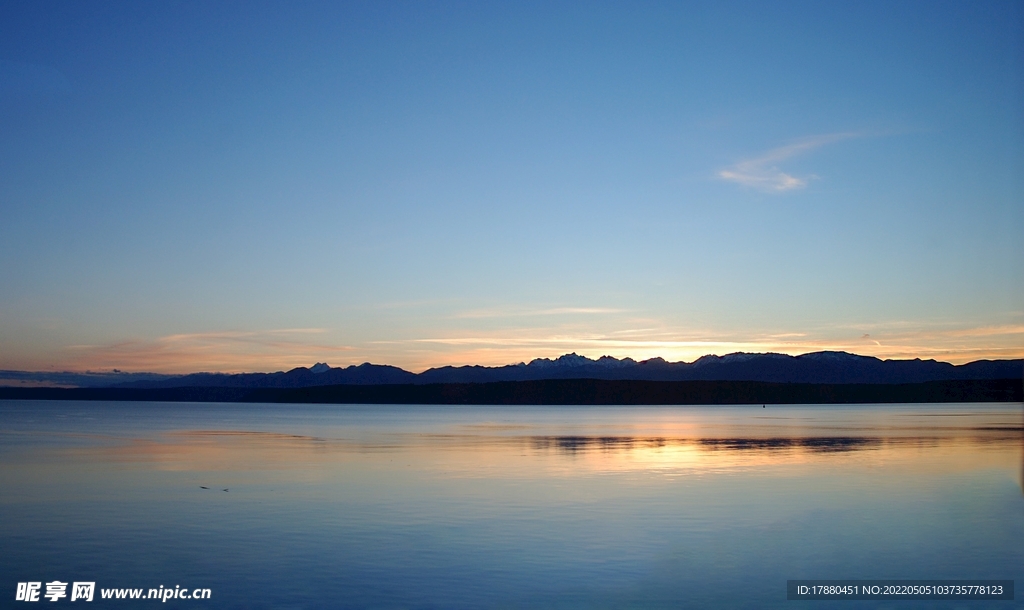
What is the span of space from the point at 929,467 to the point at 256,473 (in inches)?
1083

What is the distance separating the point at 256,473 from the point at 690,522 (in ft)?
63.2

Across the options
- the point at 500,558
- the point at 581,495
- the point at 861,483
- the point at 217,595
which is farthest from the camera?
the point at 861,483

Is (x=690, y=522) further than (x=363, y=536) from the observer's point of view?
Yes

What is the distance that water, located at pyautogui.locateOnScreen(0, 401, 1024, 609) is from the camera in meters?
15.5

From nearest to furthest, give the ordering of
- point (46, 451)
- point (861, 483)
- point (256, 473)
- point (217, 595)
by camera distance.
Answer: point (217, 595)
point (861, 483)
point (256, 473)
point (46, 451)

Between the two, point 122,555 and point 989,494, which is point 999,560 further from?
point 122,555

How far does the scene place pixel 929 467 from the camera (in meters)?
37.1

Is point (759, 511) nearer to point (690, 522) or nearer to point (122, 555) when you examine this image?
point (690, 522)

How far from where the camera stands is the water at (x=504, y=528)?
1552 cm

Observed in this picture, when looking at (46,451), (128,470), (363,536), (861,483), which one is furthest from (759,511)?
(46,451)

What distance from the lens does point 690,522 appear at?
22.4 meters

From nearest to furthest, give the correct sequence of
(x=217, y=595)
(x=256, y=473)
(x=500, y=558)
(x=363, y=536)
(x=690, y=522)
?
(x=217, y=595) → (x=500, y=558) → (x=363, y=536) → (x=690, y=522) → (x=256, y=473)

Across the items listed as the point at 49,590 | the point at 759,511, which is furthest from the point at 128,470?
the point at 759,511

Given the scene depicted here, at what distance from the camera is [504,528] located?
21.4 metres
